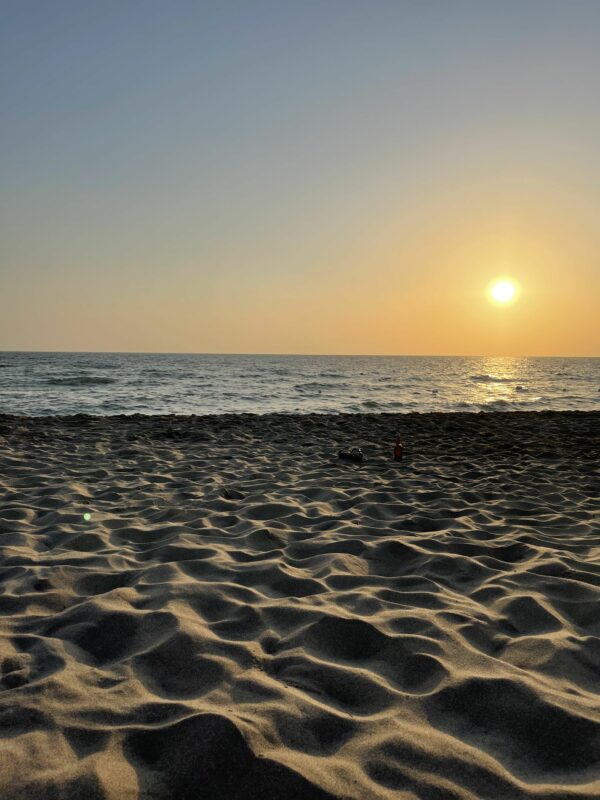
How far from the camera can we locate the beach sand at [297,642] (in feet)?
5.89

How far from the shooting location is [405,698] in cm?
221

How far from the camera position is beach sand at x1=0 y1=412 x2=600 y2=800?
5.89 feet

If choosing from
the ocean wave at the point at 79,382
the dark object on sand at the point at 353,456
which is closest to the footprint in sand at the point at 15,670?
the dark object on sand at the point at 353,456

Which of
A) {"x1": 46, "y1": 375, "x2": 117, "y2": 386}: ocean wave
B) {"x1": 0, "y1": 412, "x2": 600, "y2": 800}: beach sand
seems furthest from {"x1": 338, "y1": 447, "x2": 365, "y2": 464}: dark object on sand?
{"x1": 46, "y1": 375, "x2": 117, "y2": 386}: ocean wave

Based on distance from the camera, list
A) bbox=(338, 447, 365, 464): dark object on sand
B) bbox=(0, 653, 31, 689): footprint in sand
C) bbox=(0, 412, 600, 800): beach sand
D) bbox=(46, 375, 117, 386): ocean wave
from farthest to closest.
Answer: bbox=(46, 375, 117, 386): ocean wave → bbox=(338, 447, 365, 464): dark object on sand → bbox=(0, 653, 31, 689): footprint in sand → bbox=(0, 412, 600, 800): beach sand

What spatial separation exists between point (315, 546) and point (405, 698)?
204 cm

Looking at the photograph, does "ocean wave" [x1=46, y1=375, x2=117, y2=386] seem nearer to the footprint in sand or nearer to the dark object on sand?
the dark object on sand

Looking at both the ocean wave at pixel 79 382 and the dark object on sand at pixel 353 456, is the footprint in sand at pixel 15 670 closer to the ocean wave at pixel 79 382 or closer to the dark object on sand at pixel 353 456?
the dark object on sand at pixel 353 456

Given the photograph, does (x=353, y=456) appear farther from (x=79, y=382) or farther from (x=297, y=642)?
(x=79, y=382)

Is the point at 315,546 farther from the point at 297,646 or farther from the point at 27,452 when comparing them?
the point at 27,452

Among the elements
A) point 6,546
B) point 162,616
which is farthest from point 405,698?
point 6,546

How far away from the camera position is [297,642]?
267 cm

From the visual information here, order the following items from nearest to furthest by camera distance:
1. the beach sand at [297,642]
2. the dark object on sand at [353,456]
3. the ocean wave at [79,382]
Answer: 1. the beach sand at [297,642]
2. the dark object on sand at [353,456]
3. the ocean wave at [79,382]

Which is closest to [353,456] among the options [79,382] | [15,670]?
[15,670]
